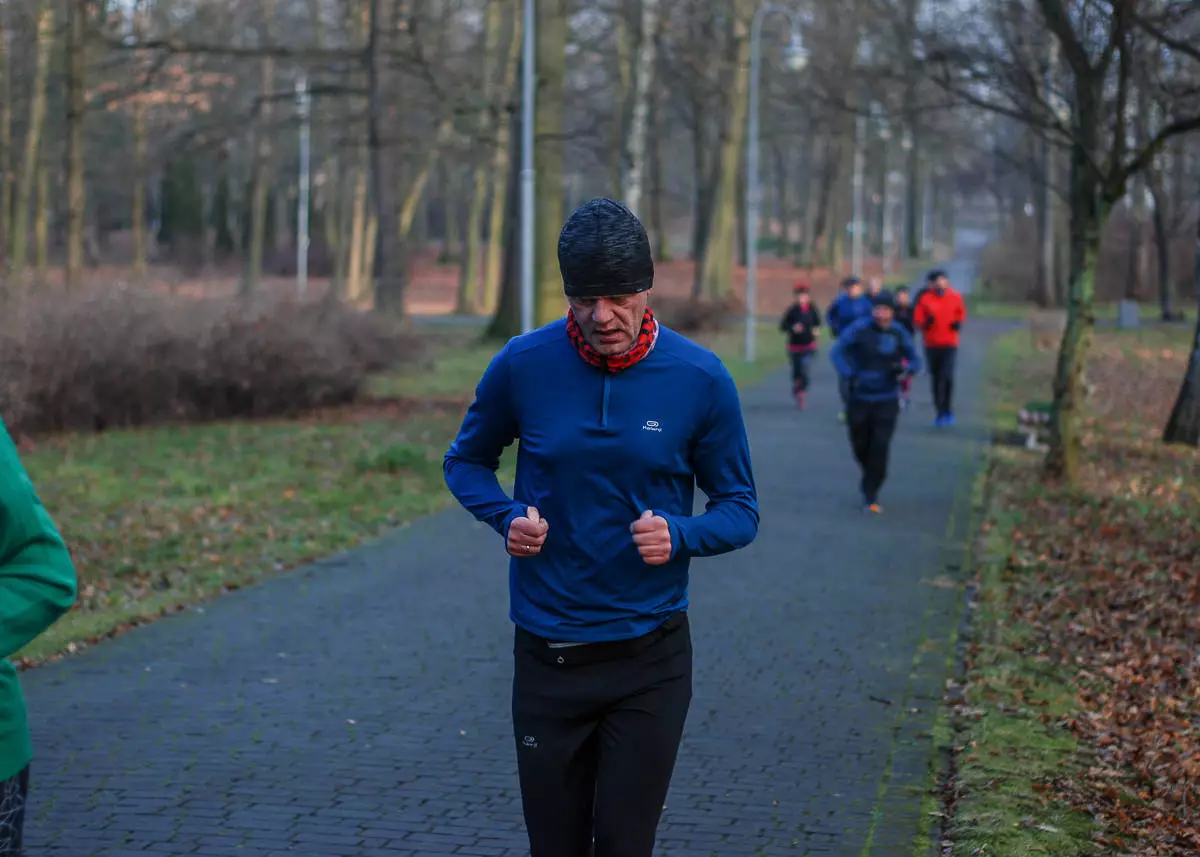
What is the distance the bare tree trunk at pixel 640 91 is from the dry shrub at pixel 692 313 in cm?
262

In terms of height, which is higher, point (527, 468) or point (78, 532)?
point (527, 468)

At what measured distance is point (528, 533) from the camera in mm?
3691

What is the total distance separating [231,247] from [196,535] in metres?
75.2

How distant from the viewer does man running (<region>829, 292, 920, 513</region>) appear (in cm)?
1391

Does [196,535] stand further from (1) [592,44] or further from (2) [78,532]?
(1) [592,44]

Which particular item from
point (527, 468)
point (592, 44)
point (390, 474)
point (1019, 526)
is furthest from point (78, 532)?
point (592, 44)

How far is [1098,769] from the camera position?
6609 millimetres

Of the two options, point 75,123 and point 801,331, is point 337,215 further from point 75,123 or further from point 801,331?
point 801,331

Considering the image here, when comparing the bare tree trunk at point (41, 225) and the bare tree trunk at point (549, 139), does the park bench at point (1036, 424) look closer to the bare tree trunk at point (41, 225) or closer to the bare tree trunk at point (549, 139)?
the bare tree trunk at point (549, 139)

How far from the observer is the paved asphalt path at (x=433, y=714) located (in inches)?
235

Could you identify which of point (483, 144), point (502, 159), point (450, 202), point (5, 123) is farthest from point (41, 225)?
point (450, 202)

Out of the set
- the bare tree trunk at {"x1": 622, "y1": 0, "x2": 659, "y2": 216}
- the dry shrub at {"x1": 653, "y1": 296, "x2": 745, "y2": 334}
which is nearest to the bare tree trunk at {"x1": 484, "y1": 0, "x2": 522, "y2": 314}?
the bare tree trunk at {"x1": 622, "y1": 0, "x2": 659, "y2": 216}

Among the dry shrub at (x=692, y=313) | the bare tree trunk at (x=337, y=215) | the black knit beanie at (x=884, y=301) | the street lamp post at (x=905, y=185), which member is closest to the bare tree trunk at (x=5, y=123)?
the bare tree trunk at (x=337, y=215)

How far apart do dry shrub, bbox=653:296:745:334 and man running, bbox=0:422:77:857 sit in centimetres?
3438
